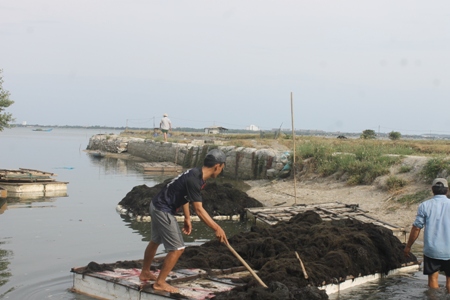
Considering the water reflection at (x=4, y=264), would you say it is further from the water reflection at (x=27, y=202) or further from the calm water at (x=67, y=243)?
the water reflection at (x=27, y=202)

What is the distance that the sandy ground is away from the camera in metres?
15.9

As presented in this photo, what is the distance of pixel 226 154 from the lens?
31.3 m

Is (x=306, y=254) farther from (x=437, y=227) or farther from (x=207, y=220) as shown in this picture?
(x=207, y=220)

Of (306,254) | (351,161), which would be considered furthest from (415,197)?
(306,254)

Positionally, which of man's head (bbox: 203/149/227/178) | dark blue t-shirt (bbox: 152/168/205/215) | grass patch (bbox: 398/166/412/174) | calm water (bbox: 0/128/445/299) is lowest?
calm water (bbox: 0/128/445/299)

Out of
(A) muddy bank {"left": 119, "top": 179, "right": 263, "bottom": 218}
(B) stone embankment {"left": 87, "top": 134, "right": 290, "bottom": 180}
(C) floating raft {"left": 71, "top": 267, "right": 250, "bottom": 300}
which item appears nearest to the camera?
(C) floating raft {"left": 71, "top": 267, "right": 250, "bottom": 300}

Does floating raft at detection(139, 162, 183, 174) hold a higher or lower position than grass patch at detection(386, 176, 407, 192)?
lower

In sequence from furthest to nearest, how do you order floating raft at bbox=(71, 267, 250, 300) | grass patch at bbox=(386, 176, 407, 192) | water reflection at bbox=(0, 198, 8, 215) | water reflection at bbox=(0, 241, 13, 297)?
grass patch at bbox=(386, 176, 407, 192) < water reflection at bbox=(0, 198, 8, 215) < water reflection at bbox=(0, 241, 13, 297) < floating raft at bbox=(71, 267, 250, 300)

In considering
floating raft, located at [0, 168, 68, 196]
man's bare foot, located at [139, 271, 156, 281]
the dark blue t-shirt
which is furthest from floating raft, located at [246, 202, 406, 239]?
floating raft, located at [0, 168, 68, 196]

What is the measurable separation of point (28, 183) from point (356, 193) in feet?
37.0

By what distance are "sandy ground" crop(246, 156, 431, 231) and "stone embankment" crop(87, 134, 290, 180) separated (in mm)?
2467

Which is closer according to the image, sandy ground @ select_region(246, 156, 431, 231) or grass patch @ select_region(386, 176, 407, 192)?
sandy ground @ select_region(246, 156, 431, 231)

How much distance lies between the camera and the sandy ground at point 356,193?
52.2ft

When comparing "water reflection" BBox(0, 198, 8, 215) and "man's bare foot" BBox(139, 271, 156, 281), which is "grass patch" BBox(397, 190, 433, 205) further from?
"water reflection" BBox(0, 198, 8, 215)
